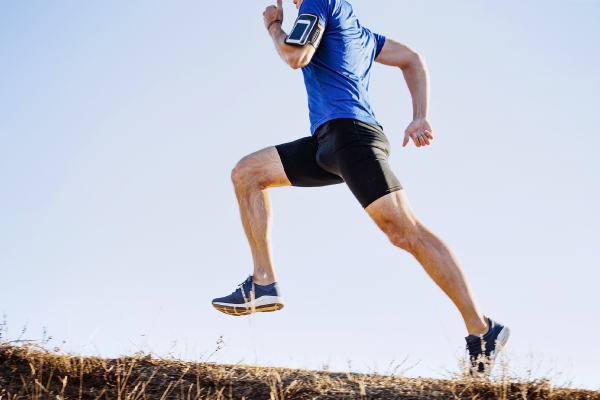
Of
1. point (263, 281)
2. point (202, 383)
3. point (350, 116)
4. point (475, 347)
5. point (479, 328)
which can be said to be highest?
point (350, 116)

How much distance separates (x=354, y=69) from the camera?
399 centimetres

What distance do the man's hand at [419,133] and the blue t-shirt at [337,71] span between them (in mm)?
319

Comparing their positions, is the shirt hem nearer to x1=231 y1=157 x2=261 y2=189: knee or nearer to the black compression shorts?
the black compression shorts

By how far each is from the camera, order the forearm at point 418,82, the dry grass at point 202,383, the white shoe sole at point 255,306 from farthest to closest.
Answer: the forearm at point 418,82, the white shoe sole at point 255,306, the dry grass at point 202,383

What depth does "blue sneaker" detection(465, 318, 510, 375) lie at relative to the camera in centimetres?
328

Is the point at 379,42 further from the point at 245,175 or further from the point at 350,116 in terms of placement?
the point at 245,175

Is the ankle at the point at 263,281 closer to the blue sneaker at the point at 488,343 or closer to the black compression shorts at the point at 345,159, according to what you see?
the black compression shorts at the point at 345,159

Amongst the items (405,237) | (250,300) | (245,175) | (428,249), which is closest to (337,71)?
(245,175)

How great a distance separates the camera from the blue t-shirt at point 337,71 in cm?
383

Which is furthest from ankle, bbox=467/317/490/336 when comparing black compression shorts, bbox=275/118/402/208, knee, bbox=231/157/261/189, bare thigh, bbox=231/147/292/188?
knee, bbox=231/157/261/189

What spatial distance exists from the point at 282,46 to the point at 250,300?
156 cm

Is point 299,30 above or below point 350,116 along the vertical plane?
above

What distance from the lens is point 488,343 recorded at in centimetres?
340

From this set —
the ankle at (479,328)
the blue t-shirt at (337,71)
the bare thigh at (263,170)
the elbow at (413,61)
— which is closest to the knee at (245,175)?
the bare thigh at (263,170)
